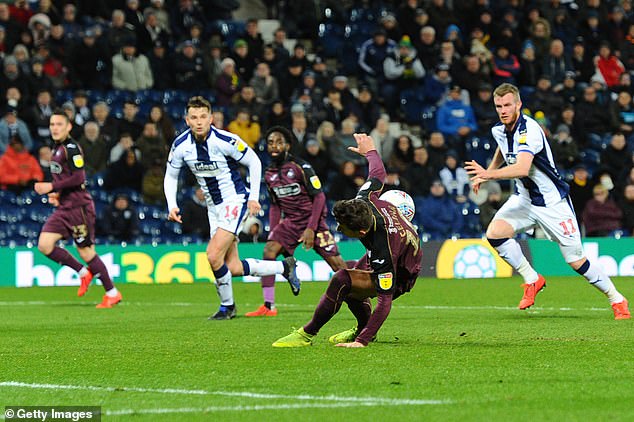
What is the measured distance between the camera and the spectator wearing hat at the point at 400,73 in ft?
85.7

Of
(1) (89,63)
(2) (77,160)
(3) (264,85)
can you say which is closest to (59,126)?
(2) (77,160)

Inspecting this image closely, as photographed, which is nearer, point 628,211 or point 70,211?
point 70,211

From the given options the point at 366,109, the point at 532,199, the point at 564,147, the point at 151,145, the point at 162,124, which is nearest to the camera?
the point at 532,199

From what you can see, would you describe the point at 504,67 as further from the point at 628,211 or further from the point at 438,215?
the point at 438,215

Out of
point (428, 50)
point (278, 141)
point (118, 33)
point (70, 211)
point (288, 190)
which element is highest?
point (118, 33)

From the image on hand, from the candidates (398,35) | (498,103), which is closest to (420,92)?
(398,35)

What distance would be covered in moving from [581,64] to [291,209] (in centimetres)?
1527

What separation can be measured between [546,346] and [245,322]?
4.31 meters

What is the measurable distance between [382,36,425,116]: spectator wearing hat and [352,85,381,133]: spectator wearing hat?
1.12 m

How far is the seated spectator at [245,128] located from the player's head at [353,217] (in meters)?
14.5

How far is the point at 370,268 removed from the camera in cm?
942

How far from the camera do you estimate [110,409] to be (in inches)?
253

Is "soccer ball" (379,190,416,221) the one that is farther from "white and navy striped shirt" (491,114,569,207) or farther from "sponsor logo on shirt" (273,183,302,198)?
"sponsor logo on shirt" (273,183,302,198)

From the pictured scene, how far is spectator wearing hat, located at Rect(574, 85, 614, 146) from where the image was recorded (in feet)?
86.0
